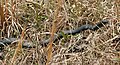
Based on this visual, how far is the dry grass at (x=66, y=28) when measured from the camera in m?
2.01

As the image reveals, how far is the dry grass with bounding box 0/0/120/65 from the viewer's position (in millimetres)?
2010

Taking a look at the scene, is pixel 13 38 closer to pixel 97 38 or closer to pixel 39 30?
pixel 39 30

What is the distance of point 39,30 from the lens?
92.0 inches

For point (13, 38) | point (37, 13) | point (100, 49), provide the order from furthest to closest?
point (37, 13)
point (13, 38)
point (100, 49)

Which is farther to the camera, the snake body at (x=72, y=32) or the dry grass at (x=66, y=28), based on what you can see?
the snake body at (x=72, y=32)

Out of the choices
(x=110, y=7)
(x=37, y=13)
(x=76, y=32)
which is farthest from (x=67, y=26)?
(x=110, y=7)

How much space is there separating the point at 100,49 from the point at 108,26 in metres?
0.30

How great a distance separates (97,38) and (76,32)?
0.63 ft

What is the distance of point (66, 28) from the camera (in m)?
2.37

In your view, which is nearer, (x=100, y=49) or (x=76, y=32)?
(x=100, y=49)

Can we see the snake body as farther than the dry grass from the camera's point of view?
Yes

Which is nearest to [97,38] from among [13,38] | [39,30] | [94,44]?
A: [94,44]

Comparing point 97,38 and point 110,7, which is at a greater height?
point 110,7

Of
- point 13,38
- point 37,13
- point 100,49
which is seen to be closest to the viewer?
point 100,49
